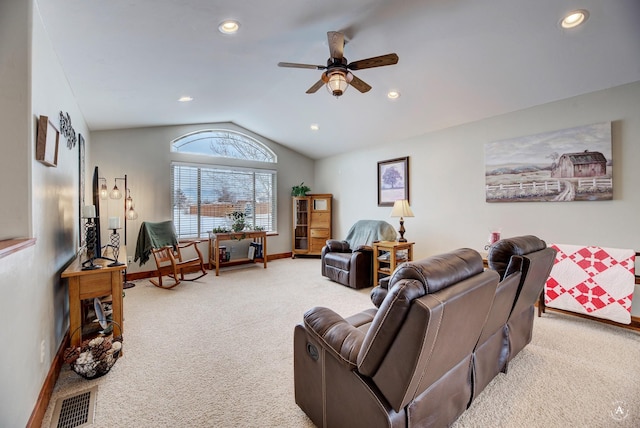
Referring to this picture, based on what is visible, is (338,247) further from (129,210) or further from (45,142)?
(45,142)

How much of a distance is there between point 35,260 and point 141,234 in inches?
118

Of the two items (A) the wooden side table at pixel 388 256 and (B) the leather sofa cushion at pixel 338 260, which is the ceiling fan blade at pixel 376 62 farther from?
(B) the leather sofa cushion at pixel 338 260

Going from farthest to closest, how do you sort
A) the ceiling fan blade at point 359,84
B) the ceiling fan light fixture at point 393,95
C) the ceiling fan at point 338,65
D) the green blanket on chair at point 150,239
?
the green blanket on chair at point 150,239 → the ceiling fan light fixture at point 393,95 → the ceiling fan blade at point 359,84 → the ceiling fan at point 338,65

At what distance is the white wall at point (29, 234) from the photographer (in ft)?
4.41

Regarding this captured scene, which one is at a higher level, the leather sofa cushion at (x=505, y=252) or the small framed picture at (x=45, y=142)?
the small framed picture at (x=45, y=142)

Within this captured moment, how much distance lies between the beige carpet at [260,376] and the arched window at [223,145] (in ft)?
10.1

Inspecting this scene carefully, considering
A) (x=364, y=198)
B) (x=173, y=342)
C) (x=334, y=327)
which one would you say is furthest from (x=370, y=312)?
(x=364, y=198)

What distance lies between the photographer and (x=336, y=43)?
2.38m

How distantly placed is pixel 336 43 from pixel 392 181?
10.5ft

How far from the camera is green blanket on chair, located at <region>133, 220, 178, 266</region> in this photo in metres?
4.48

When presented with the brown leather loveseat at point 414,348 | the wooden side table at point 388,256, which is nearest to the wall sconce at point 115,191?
the wooden side table at point 388,256

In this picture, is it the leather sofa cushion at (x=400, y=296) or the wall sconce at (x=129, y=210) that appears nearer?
the leather sofa cushion at (x=400, y=296)

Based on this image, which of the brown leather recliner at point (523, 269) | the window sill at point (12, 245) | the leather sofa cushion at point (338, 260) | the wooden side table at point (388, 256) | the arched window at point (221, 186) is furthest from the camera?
the arched window at point (221, 186)

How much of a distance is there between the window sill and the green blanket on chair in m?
3.12
